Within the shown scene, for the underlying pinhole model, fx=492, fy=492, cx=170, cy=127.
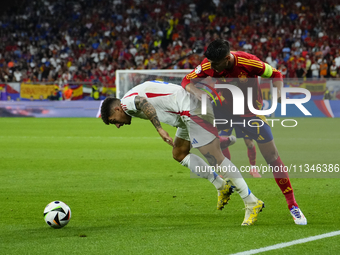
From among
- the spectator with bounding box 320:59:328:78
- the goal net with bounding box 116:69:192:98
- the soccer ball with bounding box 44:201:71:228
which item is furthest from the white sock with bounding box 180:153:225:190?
the spectator with bounding box 320:59:328:78

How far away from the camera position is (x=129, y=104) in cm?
482

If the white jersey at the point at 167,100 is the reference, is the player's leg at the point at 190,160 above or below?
below

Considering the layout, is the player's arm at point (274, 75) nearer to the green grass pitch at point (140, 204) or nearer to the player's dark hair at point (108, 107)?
the green grass pitch at point (140, 204)

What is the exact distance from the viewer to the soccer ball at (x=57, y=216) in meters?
4.87

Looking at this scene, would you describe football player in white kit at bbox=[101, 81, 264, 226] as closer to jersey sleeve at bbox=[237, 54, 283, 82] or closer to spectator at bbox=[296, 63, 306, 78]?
jersey sleeve at bbox=[237, 54, 283, 82]

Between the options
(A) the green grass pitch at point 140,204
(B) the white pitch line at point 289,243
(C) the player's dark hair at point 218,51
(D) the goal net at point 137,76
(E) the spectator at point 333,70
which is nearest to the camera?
(B) the white pitch line at point 289,243

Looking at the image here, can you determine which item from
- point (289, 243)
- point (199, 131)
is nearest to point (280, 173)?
point (199, 131)

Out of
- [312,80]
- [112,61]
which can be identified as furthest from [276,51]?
[112,61]

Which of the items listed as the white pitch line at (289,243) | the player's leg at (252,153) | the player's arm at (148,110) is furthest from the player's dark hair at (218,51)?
the player's leg at (252,153)

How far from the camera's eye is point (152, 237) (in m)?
4.44

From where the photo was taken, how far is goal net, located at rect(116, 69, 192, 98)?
21719mm

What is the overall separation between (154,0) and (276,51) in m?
10.4

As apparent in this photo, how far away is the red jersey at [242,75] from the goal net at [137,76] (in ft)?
53.8

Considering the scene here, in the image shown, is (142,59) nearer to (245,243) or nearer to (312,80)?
(312,80)
